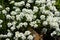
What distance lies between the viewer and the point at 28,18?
4.99m

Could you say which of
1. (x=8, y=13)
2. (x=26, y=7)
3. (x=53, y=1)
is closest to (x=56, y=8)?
(x=53, y=1)

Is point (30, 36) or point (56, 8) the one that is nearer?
point (30, 36)

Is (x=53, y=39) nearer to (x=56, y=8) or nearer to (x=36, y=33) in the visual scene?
(x=36, y=33)

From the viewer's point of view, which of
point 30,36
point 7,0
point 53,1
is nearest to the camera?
point 30,36

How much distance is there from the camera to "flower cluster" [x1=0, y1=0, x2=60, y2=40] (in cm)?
492

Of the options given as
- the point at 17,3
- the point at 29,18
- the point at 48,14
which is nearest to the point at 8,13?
the point at 17,3

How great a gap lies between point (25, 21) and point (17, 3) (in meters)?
0.57

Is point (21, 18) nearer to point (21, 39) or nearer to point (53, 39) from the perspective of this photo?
point (21, 39)

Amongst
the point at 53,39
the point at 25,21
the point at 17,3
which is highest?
the point at 17,3

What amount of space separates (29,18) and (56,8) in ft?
3.15

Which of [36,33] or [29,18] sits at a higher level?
[29,18]

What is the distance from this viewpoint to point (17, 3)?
536cm

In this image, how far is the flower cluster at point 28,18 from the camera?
Answer: 194 inches

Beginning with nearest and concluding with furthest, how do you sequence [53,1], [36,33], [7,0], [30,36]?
[30,36] < [36,33] < [53,1] < [7,0]
